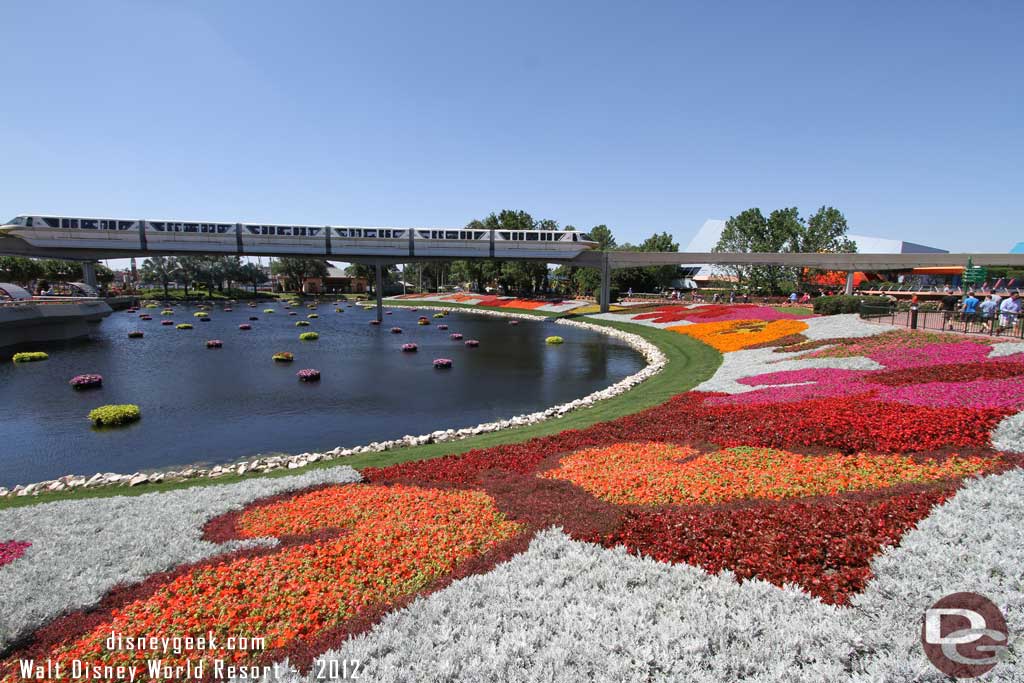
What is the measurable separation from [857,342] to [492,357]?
1009 inches

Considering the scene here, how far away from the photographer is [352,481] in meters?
13.4

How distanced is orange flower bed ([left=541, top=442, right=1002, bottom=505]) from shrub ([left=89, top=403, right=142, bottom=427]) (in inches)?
844

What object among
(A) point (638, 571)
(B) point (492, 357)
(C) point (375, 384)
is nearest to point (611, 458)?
(A) point (638, 571)

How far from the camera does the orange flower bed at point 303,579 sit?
21.1 ft

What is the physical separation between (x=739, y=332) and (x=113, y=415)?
43352 millimetres

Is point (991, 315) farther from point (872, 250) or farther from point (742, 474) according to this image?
point (872, 250)

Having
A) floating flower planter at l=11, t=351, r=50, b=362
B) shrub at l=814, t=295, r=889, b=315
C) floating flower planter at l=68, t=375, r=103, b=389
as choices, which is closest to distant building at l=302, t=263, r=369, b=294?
floating flower planter at l=11, t=351, r=50, b=362

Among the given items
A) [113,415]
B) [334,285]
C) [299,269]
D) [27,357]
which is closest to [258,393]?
[113,415]

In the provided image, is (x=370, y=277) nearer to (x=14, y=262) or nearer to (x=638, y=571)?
(x=14, y=262)

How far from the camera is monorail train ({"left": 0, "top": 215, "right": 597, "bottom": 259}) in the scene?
58.8 metres

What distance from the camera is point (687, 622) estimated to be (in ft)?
19.9

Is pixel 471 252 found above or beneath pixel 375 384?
above

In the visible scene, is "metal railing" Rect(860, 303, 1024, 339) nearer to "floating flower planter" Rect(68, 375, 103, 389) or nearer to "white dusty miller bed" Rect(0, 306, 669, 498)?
"white dusty miller bed" Rect(0, 306, 669, 498)

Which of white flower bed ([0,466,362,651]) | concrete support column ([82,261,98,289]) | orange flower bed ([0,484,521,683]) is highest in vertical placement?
concrete support column ([82,261,98,289])
